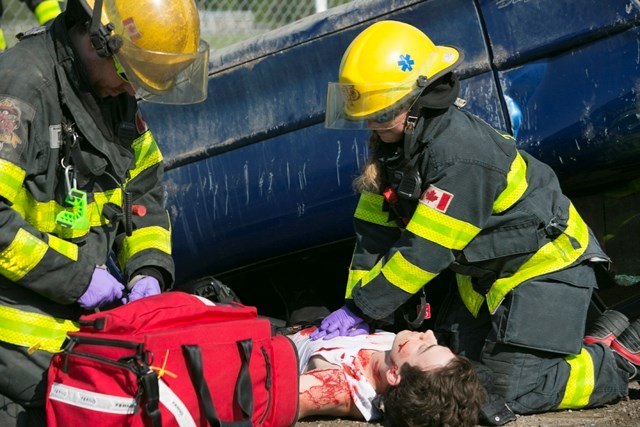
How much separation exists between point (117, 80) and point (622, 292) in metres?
2.81

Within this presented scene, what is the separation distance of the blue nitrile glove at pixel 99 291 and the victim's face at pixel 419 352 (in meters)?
1.09

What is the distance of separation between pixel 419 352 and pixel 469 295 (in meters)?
0.55

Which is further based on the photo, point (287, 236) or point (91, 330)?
point (287, 236)

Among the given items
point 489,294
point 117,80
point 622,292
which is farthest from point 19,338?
point 622,292

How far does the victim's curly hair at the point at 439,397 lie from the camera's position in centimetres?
370

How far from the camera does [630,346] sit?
14.4ft

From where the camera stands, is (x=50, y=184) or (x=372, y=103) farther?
(x=372, y=103)

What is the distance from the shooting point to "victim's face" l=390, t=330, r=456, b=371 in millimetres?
3795

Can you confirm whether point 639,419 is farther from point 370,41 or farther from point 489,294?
point 370,41

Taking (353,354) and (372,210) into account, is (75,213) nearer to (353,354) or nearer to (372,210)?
(353,354)

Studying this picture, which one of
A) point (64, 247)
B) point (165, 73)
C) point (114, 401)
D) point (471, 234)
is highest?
point (165, 73)

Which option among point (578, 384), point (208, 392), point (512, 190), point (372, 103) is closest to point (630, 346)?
point (578, 384)

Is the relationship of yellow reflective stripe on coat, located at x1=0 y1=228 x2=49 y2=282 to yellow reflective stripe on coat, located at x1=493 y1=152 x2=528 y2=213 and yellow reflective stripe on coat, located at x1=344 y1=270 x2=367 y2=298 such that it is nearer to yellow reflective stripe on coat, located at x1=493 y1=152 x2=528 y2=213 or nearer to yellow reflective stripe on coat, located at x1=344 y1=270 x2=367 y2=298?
yellow reflective stripe on coat, located at x1=344 y1=270 x2=367 y2=298

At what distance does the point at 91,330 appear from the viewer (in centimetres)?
326
